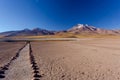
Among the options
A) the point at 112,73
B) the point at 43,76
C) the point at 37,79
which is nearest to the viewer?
the point at 37,79

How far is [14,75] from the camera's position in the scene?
39.1ft

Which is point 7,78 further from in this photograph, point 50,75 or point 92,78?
point 92,78

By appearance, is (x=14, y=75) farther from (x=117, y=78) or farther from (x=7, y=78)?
(x=117, y=78)

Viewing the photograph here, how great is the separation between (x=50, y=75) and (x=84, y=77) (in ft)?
8.18

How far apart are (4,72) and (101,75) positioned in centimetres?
744

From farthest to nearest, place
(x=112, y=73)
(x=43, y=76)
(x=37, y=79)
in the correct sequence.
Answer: (x=112, y=73)
(x=43, y=76)
(x=37, y=79)

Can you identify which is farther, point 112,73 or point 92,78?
point 112,73

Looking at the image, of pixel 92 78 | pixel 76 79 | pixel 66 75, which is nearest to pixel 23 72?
pixel 66 75

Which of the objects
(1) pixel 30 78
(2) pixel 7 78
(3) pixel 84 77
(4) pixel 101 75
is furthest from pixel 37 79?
(4) pixel 101 75

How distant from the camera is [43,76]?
38.3ft

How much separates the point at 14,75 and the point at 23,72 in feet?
3.20

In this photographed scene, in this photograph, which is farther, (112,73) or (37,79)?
(112,73)

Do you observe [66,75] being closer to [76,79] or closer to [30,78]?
[76,79]

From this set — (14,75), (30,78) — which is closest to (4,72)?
(14,75)
